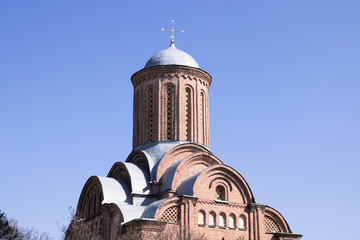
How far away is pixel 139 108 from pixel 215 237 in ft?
24.3

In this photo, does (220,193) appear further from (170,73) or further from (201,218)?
(170,73)

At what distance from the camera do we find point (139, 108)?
2466 centimetres

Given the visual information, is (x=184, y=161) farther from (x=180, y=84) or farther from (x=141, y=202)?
(x=180, y=84)

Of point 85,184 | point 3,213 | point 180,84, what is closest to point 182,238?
point 85,184

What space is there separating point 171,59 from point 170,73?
0.76 metres

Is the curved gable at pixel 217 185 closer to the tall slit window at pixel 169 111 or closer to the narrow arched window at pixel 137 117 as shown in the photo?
the tall slit window at pixel 169 111

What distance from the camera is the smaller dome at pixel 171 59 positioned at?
961 inches

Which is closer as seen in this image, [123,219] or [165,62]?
[123,219]

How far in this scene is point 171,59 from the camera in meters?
24.5

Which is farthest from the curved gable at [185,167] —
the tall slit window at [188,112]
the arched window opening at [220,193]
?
the tall slit window at [188,112]

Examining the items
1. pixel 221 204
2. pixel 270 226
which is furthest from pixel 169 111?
pixel 270 226

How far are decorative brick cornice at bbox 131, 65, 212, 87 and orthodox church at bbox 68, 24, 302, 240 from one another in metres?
0.04

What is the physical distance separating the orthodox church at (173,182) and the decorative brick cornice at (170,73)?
0.14 ft

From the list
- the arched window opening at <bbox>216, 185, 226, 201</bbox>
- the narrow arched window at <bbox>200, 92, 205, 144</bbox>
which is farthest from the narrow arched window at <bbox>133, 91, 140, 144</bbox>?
the arched window opening at <bbox>216, 185, 226, 201</bbox>
